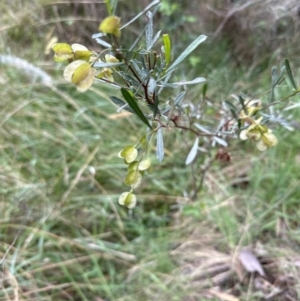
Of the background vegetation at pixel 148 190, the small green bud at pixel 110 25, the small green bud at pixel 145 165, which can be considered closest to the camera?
the small green bud at pixel 110 25

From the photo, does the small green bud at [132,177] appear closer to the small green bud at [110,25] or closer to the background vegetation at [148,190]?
the small green bud at [110,25]

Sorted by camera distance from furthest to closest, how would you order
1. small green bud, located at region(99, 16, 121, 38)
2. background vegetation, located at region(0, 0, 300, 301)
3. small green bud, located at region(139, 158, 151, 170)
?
background vegetation, located at region(0, 0, 300, 301), small green bud, located at region(139, 158, 151, 170), small green bud, located at region(99, 16, 121, 38)

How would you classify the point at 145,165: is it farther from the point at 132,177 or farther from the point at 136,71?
the point at 136,71

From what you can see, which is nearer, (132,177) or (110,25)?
(110,25)

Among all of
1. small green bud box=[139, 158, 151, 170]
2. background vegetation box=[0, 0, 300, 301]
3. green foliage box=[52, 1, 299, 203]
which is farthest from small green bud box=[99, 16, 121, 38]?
background vegetation box=[0, 0, 300, 301]

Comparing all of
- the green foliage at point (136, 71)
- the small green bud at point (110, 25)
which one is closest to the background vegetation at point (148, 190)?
the green foliage at point (136, 71)

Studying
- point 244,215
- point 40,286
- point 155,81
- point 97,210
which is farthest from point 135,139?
point 155,81

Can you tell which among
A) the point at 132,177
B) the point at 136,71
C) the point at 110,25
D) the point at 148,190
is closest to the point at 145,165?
the point at 132,177

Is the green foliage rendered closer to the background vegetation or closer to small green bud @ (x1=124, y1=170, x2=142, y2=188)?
small green bud @ (x1=124, y1=170, x2=142, y2=188)
